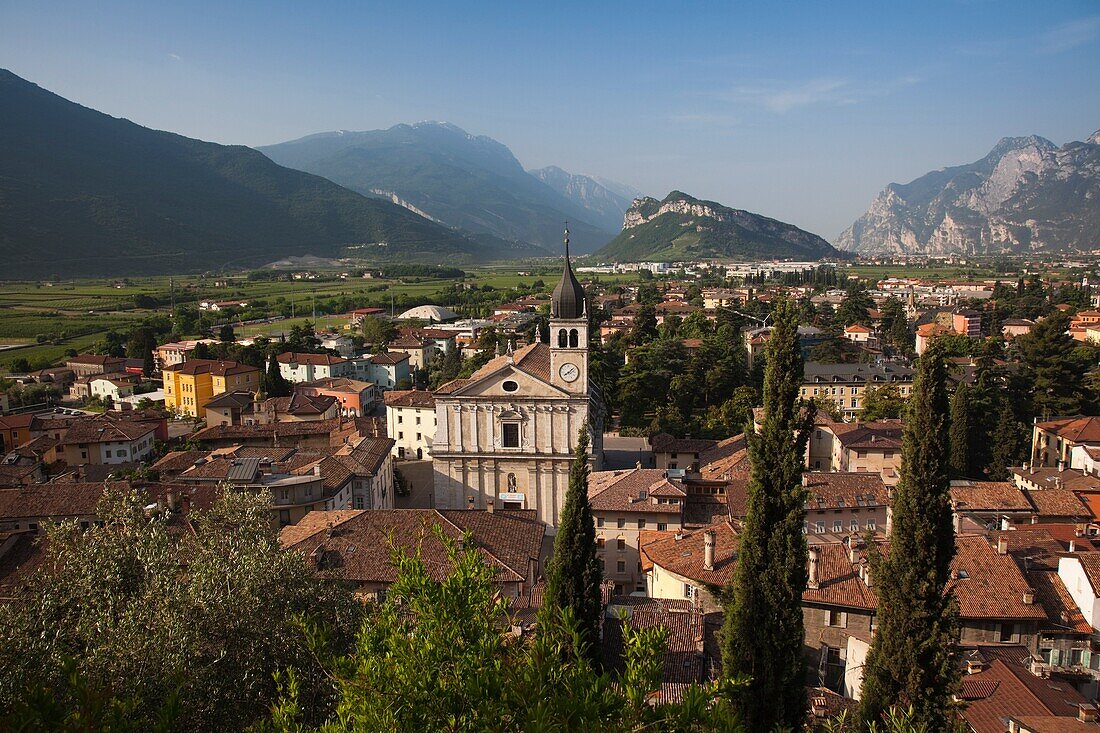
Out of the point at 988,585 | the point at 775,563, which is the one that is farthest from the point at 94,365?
the point at 775,563

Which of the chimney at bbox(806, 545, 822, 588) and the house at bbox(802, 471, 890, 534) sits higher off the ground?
the chimney at bbox(806, 545, 822, 588)

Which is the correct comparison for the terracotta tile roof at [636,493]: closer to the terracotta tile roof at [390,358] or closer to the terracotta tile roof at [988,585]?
the terracotta tile roof at [988,585]

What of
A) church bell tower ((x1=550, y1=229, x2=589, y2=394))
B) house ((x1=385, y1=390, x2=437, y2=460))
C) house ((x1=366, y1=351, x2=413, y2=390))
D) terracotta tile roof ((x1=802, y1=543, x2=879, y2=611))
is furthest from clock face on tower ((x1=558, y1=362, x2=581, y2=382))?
house ((x1=366, y1=351, x2=413, y2=390))

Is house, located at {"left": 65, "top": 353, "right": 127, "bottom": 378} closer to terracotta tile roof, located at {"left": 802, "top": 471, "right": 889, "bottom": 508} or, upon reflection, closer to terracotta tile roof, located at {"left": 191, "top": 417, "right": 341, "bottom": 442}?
terracotta tile roof, located at {"left": 191, "top": 417, "right": 341, "bottom": 442}

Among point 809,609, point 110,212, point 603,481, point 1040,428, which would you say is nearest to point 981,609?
point 809,609

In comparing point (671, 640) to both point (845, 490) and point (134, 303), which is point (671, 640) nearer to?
point (845, 490)

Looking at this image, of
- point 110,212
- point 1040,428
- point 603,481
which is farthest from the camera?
point 110,212

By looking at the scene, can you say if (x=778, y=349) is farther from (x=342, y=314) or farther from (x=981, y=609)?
(x=342, y=314)

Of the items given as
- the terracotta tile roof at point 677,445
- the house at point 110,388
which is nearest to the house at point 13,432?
the house at point 110,388
